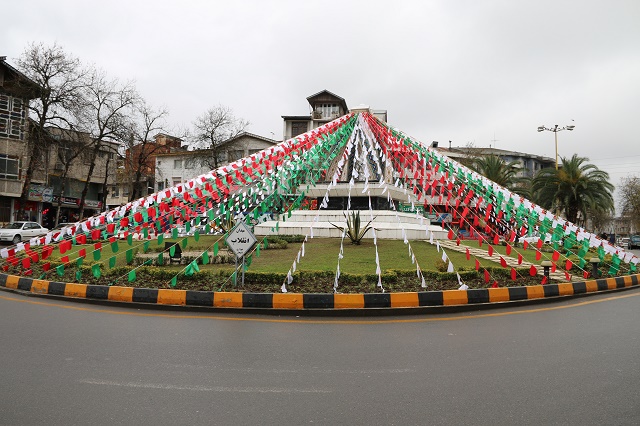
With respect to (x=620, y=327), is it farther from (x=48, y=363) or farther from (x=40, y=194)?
(x=40, y=194)

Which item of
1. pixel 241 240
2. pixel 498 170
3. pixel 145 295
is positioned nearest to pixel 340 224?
pixel 241 240

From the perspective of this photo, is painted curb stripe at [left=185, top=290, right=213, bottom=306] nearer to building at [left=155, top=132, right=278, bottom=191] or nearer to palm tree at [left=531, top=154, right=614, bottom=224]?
palm tree at [left=531, top=154, right=614, bottom=224]

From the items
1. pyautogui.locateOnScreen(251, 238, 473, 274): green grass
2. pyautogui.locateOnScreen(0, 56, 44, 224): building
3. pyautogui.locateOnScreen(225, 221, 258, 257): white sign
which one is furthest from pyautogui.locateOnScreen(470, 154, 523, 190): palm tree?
pyautogui.locateOnScreen(0, 56, 44, 224): building

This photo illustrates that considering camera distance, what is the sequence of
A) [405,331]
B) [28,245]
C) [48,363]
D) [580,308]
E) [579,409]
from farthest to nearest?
1. [28,245]
2. [580,308]
3. [405,331]
4. [48,363]
5. [579,409]

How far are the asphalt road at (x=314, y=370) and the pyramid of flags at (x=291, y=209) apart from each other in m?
2.24

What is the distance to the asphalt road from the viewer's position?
3.40 metres

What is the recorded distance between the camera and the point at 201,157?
4050cm

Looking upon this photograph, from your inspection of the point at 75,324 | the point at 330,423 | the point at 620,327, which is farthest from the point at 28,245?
the point at 620,327

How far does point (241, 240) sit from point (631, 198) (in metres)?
56.8

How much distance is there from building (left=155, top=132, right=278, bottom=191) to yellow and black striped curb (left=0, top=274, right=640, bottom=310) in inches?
1206

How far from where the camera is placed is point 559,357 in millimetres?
4906

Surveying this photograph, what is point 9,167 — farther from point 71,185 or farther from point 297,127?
point 297,127

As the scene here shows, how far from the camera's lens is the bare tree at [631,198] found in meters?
49.5

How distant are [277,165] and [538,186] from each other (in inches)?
924
